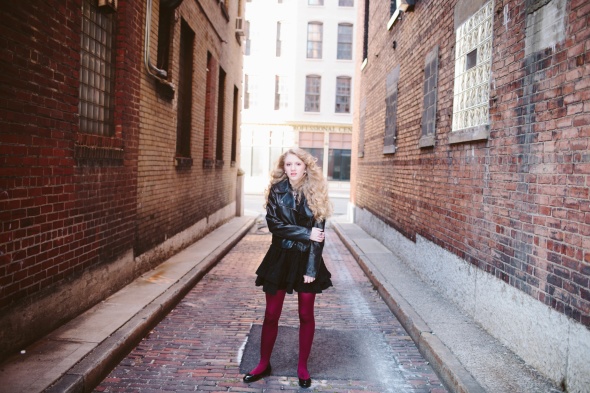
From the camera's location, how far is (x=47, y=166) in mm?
4363

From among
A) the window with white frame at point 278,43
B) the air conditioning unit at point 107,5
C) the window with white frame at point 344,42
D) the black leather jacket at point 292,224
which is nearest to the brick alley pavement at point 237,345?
the black leather jacket at point 292,224

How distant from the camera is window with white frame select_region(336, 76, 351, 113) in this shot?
34375mm

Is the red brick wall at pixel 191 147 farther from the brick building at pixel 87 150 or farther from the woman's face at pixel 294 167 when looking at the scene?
the woman's face at pixel 294 167

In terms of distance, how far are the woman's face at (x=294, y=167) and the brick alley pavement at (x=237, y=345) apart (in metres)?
1.75

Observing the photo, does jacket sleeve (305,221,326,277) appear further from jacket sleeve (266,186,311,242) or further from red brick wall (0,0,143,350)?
red brick wall (0,0,143,350)


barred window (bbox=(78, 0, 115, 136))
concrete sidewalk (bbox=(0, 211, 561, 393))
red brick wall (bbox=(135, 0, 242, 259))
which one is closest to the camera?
concrete sidewalk (bbox=(0, 211, 561, 393))

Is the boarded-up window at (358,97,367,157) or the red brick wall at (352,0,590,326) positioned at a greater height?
the boarded-up window at (358,97,367,157)

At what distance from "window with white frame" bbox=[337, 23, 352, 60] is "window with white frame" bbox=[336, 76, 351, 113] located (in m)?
1.52

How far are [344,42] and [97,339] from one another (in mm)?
32725

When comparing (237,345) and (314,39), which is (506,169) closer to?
(237,345)

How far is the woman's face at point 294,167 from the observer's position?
406cm

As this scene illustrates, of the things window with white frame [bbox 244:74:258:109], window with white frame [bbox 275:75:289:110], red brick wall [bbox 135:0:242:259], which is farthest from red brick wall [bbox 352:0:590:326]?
window with white frame [bbox 244:74:258:109]

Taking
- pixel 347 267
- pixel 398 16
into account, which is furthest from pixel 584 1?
pixel 398 16

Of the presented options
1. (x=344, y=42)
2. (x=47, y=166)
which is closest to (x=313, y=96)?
(x=344, y=42)
